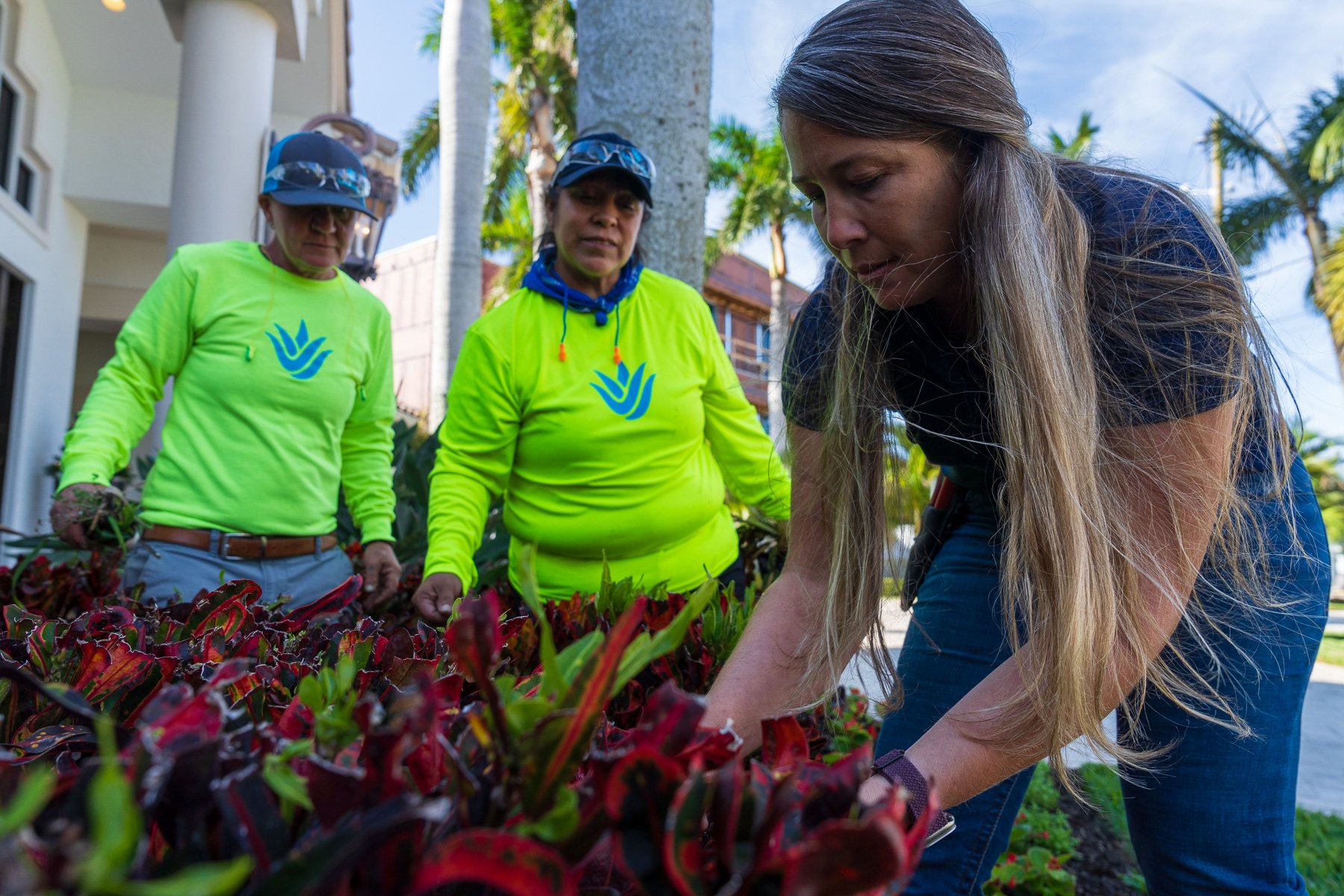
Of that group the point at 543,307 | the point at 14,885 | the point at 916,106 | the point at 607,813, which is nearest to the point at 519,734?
the point at 607,813

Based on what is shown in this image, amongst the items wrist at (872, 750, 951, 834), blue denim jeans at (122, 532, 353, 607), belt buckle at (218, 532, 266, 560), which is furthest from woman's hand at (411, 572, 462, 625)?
wrist at (872, 750, 951, 834)

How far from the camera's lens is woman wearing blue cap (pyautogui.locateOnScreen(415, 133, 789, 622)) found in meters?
2.69

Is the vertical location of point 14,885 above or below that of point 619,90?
below

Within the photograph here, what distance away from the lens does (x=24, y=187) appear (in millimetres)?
8617

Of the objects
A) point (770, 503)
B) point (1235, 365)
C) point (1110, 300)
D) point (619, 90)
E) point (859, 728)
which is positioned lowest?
point (859, 728)

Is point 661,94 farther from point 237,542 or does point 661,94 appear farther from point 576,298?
point 237,542

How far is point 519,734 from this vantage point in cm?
64

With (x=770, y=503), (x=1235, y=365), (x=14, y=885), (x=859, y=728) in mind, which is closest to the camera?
(x=14, y=885)

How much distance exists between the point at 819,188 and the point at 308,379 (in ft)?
6.15

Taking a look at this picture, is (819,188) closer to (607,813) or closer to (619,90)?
(607,813)

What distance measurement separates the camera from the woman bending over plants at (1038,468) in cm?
137

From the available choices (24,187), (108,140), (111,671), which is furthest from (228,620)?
(108,140)

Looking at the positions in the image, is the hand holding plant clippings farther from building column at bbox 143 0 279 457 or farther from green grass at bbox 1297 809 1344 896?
building column at bbox 143 0 279 457

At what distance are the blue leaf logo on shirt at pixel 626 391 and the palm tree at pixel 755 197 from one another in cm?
1839
